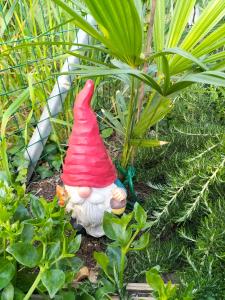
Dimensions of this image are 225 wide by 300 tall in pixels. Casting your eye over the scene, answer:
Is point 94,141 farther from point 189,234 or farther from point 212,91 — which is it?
point 212,91

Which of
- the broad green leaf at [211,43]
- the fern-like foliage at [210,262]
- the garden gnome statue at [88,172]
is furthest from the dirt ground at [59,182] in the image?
the broad green leaf at [211,43]

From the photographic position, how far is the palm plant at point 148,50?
1064 millimetres

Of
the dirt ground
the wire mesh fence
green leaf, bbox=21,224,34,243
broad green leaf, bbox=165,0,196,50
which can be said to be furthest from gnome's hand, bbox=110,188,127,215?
the wire mesh fence

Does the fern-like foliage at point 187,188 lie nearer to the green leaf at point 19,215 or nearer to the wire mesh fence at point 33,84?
the green leaf at point 19,215

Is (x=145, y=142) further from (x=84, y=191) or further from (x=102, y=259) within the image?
(x=102, y=259)

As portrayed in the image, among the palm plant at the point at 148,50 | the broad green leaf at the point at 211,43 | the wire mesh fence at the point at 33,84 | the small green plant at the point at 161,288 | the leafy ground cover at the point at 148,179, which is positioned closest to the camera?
the small green plant at the point at 161,288

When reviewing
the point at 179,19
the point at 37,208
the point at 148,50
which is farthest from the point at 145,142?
the point at 37,208

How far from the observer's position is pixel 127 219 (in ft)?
3.18

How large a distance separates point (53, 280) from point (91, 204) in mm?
426

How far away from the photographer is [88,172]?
1.24 m

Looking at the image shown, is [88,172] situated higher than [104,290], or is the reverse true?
[88,172]

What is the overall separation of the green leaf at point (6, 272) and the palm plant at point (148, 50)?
0.47 metres

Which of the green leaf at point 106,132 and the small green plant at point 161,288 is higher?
the small green plant at point 161,288

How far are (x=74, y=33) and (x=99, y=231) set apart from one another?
1101 millimetres
